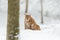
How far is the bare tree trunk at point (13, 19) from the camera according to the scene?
152 inches

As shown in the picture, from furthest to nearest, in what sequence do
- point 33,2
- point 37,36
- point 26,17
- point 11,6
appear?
point 33,2, point 26,17, point 37,36, point 11,6

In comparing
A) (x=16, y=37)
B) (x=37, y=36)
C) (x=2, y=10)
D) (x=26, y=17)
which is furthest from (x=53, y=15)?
(x=16, y=37)

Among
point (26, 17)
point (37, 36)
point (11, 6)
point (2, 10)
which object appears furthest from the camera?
point (2, 10)

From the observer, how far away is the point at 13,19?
12.8 feet

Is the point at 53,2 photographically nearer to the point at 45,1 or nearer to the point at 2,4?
the point at 45,1

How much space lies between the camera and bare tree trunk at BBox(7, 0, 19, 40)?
3.86 meters

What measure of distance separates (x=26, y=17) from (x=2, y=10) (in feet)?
20.6

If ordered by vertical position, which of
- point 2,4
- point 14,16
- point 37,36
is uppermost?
point 2,4

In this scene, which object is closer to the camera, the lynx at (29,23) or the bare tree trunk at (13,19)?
the bare tree trunk at (13,19)

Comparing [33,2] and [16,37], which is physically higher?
[33,2]

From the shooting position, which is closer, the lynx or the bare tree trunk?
the bare tree trunk

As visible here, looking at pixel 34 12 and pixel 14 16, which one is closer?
pixel 14 16

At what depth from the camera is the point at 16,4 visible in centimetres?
388

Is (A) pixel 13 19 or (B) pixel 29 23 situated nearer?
(A) pixel 13 19
